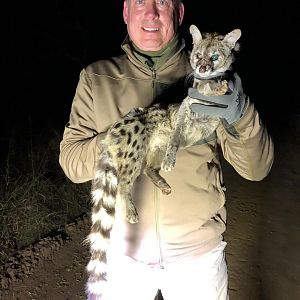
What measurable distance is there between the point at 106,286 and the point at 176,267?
431mm

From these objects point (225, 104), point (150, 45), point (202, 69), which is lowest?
point (225, 104)

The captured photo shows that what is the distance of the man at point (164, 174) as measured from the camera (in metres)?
2.51

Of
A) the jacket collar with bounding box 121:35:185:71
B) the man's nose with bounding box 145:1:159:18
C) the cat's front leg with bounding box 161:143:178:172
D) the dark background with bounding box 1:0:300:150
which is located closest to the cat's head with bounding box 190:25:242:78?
the jacket collar with bounding box 121:35:185:71

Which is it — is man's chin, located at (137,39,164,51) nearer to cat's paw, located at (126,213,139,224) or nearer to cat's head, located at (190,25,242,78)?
cat's head, located at (190,25,242,78)

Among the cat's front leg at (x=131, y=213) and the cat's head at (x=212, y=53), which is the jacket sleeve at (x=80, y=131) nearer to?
the cat's front leg at (x=131, y=213)

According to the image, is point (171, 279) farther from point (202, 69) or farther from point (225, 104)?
point (202, 69)

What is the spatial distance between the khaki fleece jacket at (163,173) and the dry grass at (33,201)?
312 cm

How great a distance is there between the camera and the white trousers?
2.54m

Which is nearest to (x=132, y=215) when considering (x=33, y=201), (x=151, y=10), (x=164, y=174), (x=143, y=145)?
(x=164, y=174)

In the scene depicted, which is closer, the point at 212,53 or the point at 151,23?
the point at 151,23

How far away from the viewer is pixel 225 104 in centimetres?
239

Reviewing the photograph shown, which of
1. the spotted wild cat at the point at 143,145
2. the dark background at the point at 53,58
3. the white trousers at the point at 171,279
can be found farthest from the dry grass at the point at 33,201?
the spotted wild cat at the point at 143,145

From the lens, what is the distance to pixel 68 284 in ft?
16.0

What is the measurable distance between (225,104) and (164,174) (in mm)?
548
